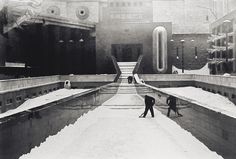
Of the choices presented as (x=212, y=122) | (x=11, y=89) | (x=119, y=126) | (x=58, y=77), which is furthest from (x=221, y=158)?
(x=58, y=77)

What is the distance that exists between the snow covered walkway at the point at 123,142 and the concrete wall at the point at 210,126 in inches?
9.6

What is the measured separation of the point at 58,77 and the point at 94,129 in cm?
3280

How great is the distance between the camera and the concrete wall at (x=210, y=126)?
6879 mm

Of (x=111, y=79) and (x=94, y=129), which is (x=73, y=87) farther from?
(x=94, y=129)

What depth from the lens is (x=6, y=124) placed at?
700cm

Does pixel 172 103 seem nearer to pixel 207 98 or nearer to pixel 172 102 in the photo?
pixel 172 102

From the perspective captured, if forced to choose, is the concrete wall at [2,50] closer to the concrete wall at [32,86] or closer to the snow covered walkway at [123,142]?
the concrete wall at [32,86]

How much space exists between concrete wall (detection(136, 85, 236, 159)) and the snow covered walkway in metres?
0.24

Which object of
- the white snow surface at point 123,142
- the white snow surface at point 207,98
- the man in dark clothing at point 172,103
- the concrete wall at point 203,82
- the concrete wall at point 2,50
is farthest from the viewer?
the concrete wall at point 2,50

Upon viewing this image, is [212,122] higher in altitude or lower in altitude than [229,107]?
higher

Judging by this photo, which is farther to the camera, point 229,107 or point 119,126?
point 229,107

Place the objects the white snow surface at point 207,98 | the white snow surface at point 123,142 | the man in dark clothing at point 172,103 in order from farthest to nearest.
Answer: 1. the white snow surface at point 207,98
2. the man in dark clothing at point 172,103
3. the white snow surface at point 123,142

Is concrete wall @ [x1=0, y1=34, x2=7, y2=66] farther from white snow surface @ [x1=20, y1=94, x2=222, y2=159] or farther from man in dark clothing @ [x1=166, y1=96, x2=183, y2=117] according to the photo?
man in dark clothing @ [x1=166, y1=96, x2=183, y2=117]

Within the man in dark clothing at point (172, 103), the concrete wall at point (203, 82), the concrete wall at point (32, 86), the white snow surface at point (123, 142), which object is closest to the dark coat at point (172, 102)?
the man in dark clothing at point (172, 103)
